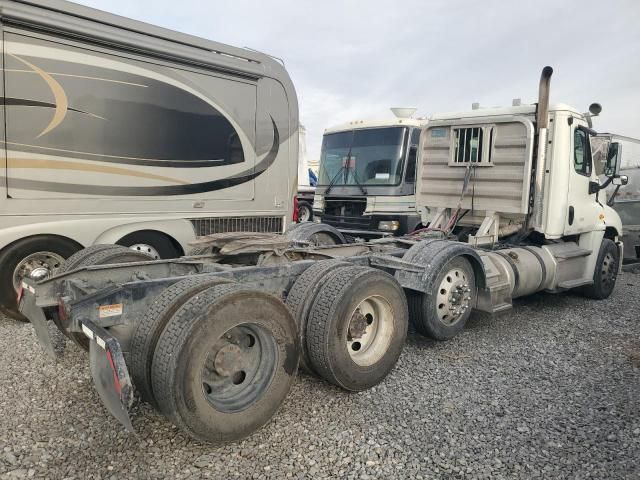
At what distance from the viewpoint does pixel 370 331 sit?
3.94m

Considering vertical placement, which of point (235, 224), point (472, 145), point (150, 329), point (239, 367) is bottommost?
point (239, 367)

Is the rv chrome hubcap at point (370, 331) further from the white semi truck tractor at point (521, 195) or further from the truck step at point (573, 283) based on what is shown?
the truck step at point (573, 283)

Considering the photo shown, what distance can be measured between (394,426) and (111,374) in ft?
5.93

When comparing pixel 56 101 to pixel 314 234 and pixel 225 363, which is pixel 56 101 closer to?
pixel 314 234

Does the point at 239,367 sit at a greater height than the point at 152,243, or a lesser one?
lesser

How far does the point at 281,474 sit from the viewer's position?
2.68 metres

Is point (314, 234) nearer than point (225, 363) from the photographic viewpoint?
No

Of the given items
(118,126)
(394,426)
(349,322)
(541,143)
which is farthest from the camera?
(541,143)

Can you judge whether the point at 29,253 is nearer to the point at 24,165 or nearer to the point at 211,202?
the point at 24,165

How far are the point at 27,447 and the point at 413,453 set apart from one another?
7.44 ft

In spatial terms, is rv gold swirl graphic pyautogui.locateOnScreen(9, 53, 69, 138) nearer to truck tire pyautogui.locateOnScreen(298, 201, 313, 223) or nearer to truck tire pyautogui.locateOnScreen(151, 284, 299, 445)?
truck tire pyautogui.locateOnScreen(151, 284, 299, 445)

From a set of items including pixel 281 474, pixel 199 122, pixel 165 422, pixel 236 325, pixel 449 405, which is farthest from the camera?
pixel 199 122

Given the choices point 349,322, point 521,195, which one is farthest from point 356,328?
point 521,195

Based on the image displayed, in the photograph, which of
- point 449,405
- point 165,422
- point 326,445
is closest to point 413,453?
point 326,445
